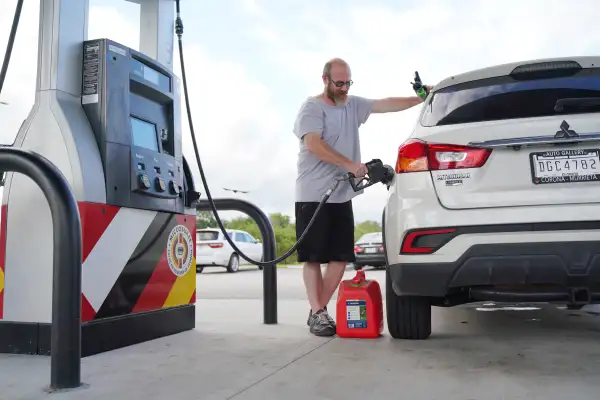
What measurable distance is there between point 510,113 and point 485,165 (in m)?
0.34

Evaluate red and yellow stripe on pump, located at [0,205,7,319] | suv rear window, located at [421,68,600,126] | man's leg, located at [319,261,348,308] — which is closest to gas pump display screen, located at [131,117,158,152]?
red and yellow stripe on pump, located at [0,205,7,319]

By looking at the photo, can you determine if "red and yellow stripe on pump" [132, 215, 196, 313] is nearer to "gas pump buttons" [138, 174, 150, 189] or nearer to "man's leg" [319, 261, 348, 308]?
"gas pump buttons" [138, 174, 150, 189]

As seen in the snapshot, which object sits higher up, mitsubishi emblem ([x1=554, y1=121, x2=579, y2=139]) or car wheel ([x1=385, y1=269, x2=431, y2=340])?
mitsubishi emblem ([x1=554, y1=121, x2=579, y2=139])

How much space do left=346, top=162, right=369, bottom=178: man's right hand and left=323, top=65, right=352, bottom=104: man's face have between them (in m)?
0.67

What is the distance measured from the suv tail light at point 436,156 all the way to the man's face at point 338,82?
1.36m

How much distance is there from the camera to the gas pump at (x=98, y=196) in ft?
10.9

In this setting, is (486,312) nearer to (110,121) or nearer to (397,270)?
(397,270)

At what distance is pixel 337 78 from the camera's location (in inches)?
169

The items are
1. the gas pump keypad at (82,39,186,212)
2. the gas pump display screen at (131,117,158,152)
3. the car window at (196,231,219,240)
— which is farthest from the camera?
the car window at (196,231,219,240)

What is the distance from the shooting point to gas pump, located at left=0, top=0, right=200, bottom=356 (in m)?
3.32

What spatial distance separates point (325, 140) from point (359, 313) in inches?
51.0

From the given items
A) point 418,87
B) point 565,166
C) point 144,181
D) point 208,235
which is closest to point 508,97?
point 565,166

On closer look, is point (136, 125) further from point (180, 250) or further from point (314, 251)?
point (314, 251)

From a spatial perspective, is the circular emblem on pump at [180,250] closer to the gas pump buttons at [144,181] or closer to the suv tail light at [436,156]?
the gas pump buttons at [144,181]
